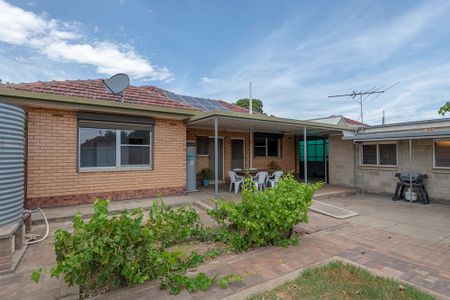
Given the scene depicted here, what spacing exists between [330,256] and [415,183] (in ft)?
21.1

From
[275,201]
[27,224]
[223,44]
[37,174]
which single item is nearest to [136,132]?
[37,174]

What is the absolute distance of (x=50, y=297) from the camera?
8.41ft

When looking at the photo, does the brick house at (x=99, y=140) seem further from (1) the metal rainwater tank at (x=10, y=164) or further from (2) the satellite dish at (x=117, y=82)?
(1) the metal rainwater tank at (x=10, y=164)

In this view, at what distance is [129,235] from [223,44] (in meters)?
11.4

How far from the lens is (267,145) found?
12.5 metres

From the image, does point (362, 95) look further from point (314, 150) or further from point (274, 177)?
point (274, 177)

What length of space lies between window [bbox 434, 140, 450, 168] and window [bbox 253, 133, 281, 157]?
6374mm

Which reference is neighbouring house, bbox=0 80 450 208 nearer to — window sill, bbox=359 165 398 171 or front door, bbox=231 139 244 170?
window sill, bbox=359 165 398 171

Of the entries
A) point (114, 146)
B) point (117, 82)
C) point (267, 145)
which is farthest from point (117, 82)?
point (267, 145)

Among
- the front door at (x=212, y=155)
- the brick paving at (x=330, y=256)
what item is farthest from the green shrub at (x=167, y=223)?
the front door at (x=212, y=155)

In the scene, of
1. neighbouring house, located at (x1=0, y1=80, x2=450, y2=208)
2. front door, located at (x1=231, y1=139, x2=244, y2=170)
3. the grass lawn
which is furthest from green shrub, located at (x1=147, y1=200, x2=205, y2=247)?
front door, located at (x1=231, y1=139, x2=244, y2=170)

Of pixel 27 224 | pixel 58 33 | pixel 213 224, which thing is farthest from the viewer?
pixel 58 33

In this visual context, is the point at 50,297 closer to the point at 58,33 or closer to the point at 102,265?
the point at 102,265

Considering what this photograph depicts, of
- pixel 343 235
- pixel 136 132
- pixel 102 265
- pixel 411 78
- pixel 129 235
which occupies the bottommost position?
pixel 343 235
